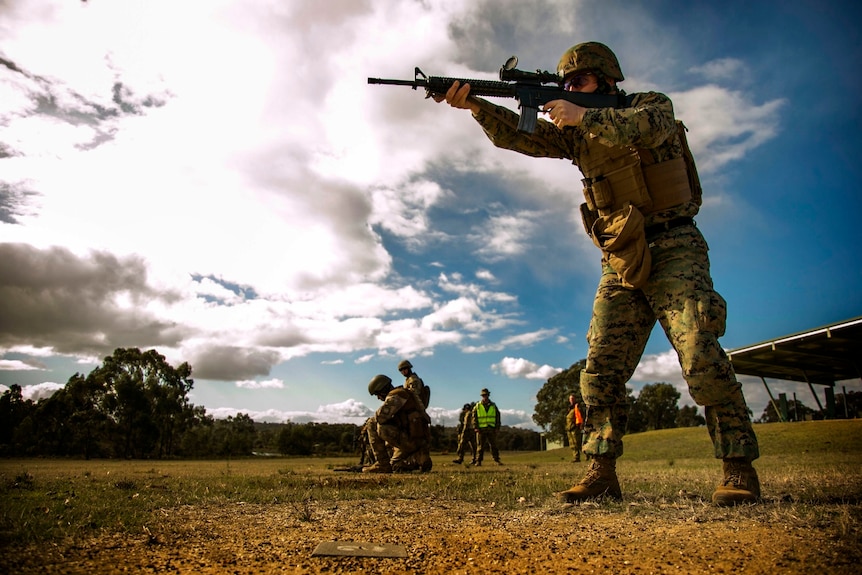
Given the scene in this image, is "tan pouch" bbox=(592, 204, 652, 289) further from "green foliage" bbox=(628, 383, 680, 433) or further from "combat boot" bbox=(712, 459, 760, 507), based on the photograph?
"green foliage" bbox=(628, 383, 680, 433)

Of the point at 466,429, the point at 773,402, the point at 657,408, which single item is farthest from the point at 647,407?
the point at 466,429

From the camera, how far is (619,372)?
4016 mm

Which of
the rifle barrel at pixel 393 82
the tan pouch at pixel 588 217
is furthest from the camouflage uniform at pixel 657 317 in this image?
the rifle barrel at pixel 393 82

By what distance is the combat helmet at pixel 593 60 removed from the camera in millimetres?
4254

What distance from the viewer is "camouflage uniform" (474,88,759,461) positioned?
139 inches

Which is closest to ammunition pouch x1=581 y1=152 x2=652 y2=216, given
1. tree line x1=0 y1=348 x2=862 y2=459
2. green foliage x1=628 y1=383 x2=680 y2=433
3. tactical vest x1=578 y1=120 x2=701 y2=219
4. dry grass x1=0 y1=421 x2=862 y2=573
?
tactical vest x1=578 y1=120 x2=701 y2=219

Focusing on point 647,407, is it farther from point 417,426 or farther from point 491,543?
point 491,543

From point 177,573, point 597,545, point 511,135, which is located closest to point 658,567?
point 597,545

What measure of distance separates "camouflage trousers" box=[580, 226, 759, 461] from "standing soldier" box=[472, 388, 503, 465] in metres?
11.8

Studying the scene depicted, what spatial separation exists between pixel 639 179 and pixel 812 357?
25.1 m

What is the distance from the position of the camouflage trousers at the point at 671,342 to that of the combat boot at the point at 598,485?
3.0 inches

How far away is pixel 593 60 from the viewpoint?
13.9 ft

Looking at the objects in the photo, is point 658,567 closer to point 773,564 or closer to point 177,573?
point 773,564

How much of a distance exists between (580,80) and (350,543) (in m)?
3.75
